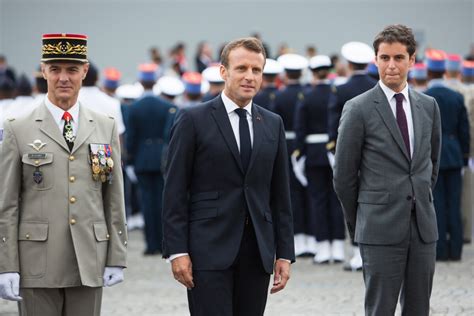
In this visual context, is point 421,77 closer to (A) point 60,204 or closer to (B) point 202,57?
(A) point 60,204

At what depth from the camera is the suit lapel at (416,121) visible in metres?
6.55

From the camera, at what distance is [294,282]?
11.3 meters

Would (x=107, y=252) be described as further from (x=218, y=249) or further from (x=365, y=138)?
(x=365, y=138)

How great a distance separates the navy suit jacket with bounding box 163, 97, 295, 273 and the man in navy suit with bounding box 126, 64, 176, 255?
8171mm

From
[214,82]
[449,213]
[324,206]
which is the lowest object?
[449,213]

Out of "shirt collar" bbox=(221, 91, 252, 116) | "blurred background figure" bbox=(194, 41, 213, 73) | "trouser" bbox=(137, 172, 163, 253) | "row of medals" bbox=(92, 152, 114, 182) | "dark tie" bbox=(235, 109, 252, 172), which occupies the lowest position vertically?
"trouser" bbox=(137, 172, 163, 253)

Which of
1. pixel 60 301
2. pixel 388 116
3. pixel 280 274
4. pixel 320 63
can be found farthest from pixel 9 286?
pixel 320 63

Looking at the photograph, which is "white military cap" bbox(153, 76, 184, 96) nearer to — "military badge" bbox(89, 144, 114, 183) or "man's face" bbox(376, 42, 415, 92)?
"man's face" bbox(376, 42, 415, 92)

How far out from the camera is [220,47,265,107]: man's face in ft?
19.5

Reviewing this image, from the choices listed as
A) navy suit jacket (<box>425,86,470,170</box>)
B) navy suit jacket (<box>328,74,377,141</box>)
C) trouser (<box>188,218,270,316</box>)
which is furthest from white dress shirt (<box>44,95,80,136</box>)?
navy suit jacket (<box>425,86,470,170</box>)

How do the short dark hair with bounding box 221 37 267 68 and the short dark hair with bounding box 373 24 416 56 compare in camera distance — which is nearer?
the short dark hair with bounding box 221 37 267 68

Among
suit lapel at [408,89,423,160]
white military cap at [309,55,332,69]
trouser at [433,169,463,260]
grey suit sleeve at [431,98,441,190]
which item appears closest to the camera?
suit lapel at [408,89,423,160]

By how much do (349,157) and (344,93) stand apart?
16.4ft

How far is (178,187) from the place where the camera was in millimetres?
5863
